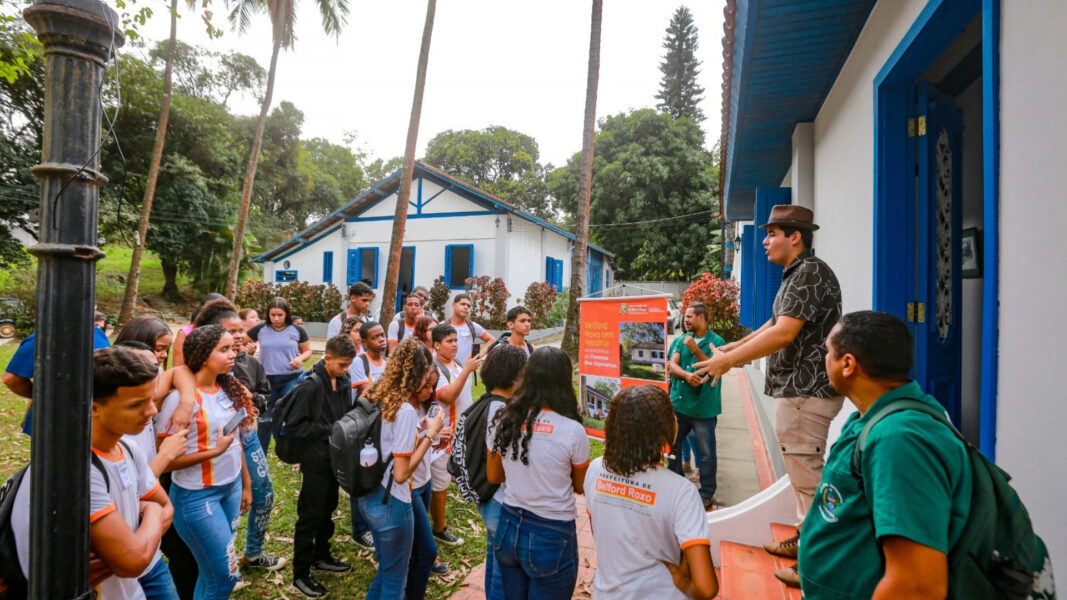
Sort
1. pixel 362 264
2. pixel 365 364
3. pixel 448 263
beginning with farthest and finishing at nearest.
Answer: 1. pixel 362 264
2. pixel 448 263
3. pixel 365 364

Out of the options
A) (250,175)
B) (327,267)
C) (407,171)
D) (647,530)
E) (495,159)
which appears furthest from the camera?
(495,159)

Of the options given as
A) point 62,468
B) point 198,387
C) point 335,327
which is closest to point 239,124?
point 335,327

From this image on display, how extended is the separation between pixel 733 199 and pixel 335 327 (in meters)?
7.31

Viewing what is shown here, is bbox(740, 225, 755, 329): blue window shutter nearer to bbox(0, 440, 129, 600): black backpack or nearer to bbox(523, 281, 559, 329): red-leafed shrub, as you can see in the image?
bbox(523, 281, 559, 329): red-leafed shrub

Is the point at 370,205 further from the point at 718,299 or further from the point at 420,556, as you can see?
the point at 420,556

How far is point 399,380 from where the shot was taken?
9.65ft

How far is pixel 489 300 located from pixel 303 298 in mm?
6777

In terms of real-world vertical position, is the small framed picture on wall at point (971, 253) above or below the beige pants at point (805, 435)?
above

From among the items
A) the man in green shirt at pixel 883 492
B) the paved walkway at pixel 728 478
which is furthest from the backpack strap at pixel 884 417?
the paved walkway at pixel 728 478

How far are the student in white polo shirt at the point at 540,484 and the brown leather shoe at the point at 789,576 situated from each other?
1284mm

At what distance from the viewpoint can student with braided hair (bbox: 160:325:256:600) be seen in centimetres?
277

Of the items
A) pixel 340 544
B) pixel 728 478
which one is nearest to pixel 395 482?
pixel 340 544

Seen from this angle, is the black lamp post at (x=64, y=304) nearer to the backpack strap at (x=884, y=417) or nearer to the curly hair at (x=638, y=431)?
the curly hair at (x=638, y=431)

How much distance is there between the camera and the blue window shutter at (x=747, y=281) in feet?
28.1
